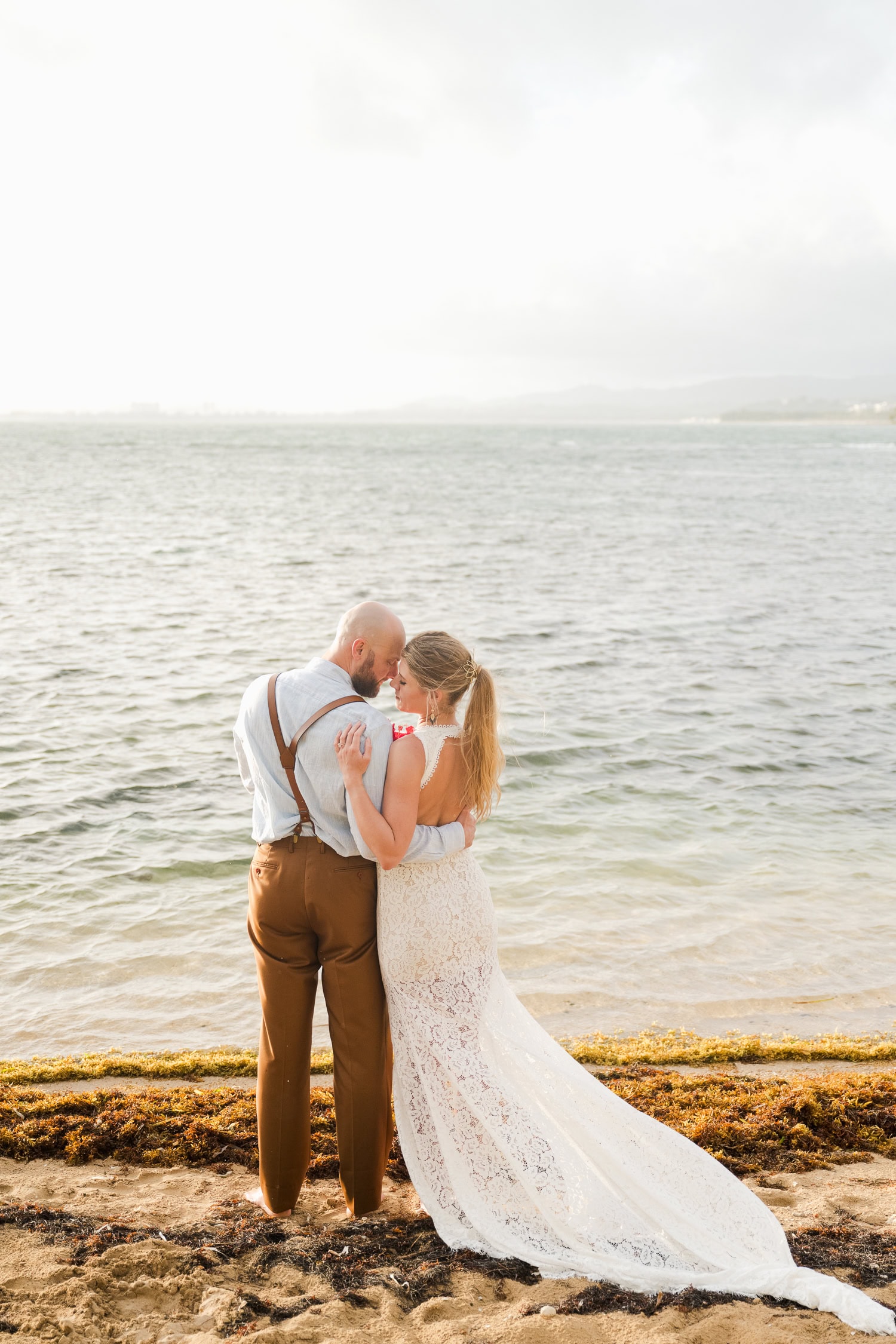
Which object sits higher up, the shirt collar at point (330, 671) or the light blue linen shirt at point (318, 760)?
the shirt collar at point (330, 671)

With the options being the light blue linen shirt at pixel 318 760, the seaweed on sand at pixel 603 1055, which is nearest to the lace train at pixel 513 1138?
the light blue linen shirt at pixel 318 760

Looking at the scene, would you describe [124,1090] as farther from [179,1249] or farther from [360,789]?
[360,789]

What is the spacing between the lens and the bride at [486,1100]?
136 inches

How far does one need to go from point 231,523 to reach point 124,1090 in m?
31.7

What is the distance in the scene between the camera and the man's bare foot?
12.9 feet

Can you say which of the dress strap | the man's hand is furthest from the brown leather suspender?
the man's hand

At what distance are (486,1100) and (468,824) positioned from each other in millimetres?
1015

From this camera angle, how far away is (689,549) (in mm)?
30016

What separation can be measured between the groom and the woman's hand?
0.15 feet

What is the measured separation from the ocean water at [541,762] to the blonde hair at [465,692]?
1.36ft

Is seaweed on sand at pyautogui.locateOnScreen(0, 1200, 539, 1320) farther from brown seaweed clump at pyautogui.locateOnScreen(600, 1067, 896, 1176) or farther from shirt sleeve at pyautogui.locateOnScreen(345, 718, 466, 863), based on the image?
brown seaweed clump at pyautogui.locateOnScreen(600, 1067, 896, 1176)

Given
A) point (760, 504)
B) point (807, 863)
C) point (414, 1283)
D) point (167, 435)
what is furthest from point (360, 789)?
point (167, 435)

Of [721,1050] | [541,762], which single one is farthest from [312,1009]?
[541,762]

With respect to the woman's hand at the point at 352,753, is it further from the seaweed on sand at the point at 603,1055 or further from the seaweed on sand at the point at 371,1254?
the seaweed on sand at the point at 603,1055
